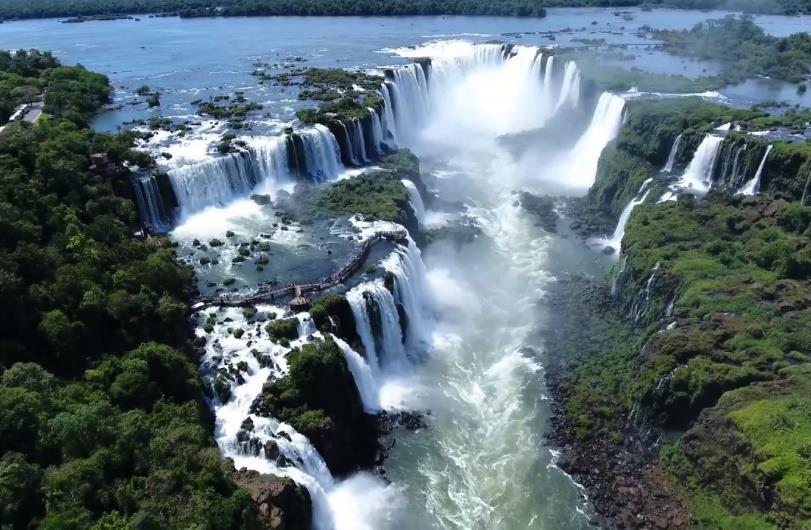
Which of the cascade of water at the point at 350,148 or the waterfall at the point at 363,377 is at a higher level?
the cascade of water at the point at 350,148

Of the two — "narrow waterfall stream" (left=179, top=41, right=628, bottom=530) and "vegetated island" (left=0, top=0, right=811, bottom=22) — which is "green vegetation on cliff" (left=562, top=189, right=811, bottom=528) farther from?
"vegetated island" (left=0, top=0, right=811, bottom=22)

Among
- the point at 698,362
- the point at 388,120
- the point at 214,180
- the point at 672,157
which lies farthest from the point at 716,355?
the point at 388,120

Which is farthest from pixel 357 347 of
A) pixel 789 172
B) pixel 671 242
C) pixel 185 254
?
pixel 789 172

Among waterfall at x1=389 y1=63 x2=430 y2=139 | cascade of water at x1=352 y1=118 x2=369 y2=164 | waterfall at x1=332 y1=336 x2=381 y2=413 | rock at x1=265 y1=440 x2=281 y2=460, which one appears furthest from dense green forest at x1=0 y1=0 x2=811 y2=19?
rock at x1=265 y1=440 x2=281 y2=460

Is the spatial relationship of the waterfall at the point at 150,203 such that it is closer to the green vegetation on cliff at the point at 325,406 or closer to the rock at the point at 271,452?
the green vegetation on cliff at the point at 325,406

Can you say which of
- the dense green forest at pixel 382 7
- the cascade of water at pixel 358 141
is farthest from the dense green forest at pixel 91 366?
the dense green forest at pixel 382 7

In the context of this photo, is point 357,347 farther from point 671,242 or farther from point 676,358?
point 671,242

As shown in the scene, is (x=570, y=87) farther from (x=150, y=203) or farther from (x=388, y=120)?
(x=150, y=203)
